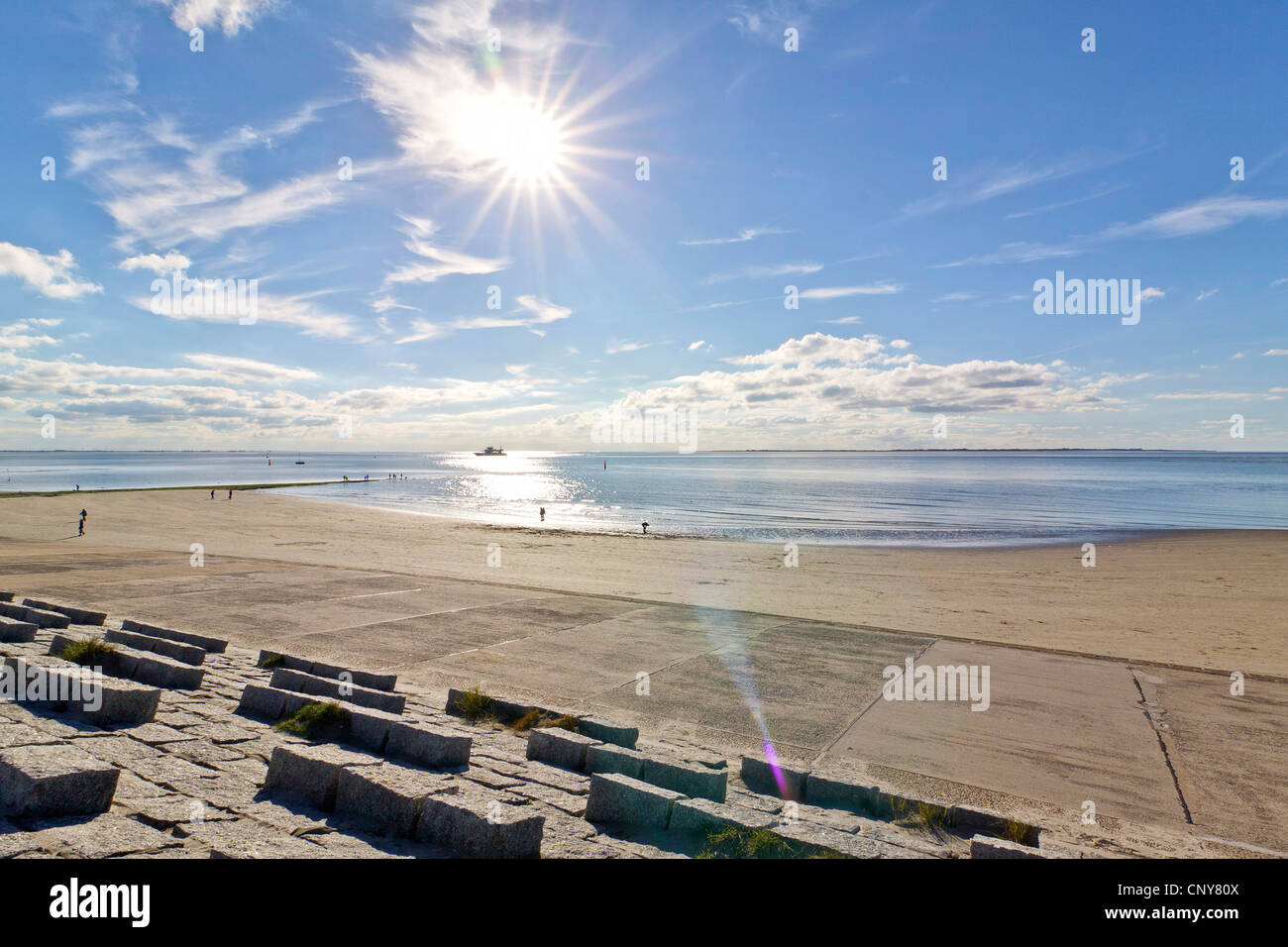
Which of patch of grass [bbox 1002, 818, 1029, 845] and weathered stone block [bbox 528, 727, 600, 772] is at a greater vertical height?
weathered stone block [bbox 528, 727, 600, 772]

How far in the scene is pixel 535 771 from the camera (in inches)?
237

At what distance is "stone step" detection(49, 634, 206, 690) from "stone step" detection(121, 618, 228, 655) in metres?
1.39

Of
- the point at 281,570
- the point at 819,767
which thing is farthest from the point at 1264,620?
the point at 281,570

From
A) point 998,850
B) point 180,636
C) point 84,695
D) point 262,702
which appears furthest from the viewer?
point 180,636

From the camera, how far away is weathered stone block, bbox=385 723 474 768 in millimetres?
5852

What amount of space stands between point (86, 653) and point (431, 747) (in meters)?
5.31

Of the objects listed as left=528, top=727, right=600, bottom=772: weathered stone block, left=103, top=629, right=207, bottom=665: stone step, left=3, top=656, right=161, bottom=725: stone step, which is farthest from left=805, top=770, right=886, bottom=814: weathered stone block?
left=103, top=629, right=207, bottom=665: stone step

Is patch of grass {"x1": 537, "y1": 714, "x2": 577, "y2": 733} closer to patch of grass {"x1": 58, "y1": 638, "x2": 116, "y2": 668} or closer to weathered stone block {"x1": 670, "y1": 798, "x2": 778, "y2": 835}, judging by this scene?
weathered stone block {"x1": 670, "y1": 798, "x2": 778, "y2": 835}

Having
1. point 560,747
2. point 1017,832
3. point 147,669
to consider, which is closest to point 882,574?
point 1017,832

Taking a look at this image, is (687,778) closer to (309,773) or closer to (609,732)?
(609,732)

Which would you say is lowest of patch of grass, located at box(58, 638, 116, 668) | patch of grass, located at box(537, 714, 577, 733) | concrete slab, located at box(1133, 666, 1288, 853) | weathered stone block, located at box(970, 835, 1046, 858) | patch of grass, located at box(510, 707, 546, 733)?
concrete slab, located at box(1133, 666, 1288, 853)

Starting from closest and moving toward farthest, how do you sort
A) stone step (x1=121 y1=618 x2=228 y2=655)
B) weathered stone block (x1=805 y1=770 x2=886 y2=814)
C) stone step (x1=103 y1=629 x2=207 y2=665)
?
1. weathered stone block (x1=805 y1=770 x2=886 y2=814)
2. stone step (x1=103 y1=629 x2=207 y2=665)
3. stone step (x1=121 y1=618 x2=228 y2=655)

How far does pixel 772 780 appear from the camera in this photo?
20.2 feet
